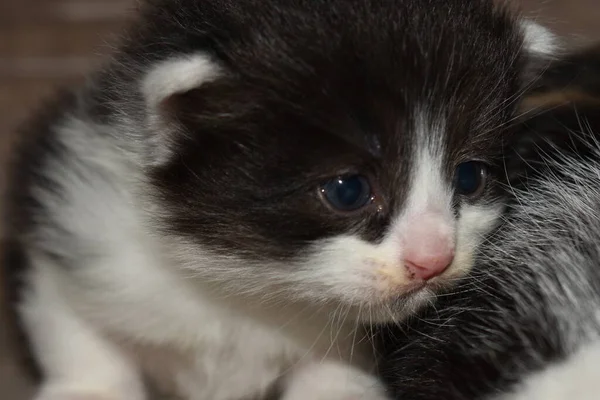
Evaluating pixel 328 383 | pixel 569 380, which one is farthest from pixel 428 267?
pixel 328 383

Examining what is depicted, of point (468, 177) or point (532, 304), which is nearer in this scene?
point (532, 304)

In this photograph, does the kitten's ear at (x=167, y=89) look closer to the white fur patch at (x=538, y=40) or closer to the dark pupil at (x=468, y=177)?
the dark pupil at (x=468, y=177)

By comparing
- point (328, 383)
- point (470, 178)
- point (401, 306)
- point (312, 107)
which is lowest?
point (328, 383)

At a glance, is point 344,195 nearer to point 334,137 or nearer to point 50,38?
point 334,137


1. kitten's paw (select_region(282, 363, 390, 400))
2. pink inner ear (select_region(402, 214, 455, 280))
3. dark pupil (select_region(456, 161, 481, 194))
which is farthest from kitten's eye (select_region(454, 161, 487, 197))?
kitten's paw (select_region(282, 363, 390, 400))

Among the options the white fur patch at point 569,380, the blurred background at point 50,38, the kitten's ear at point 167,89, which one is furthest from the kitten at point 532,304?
the blurred background at point 50,38

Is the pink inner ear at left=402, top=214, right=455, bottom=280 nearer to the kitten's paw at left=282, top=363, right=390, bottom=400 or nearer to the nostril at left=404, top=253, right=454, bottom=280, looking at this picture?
the nostril at left=404, top=253, right=454, bottom=280
